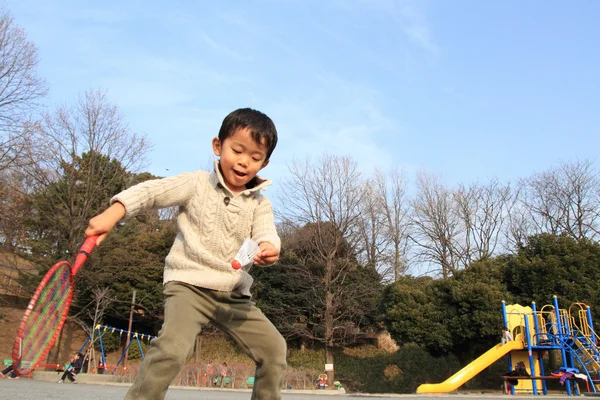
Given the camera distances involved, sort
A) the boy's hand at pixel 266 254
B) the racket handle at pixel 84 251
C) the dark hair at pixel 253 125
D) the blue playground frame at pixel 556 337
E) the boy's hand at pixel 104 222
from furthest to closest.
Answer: the blue playground frame at pixel 556 337 → the dark hair at pixel 253 125 → the boy's hand at pixel 266 254 → the boy's hand at pixel 104 222 → the racket handle at pixel 84 251

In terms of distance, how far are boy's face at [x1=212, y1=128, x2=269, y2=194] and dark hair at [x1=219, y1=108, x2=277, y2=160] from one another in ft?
0.09

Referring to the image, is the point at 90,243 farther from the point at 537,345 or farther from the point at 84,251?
the point at 537,345

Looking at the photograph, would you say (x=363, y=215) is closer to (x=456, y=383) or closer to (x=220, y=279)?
(x=456, y=383)

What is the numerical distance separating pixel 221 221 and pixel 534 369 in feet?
56.5

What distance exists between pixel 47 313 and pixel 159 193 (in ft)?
3.02

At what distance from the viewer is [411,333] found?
878 inches

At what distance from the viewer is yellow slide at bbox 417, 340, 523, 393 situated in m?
14.8

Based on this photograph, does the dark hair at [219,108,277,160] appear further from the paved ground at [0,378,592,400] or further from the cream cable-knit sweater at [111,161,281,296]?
the paved ground at [0,378,592,400]

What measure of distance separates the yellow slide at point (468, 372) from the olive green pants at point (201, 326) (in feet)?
41.6

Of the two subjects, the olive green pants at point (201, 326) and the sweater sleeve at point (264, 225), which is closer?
the olive green pants at point (201, 326)

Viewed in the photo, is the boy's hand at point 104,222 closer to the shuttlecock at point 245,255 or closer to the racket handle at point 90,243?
the racket handle at point 90,243

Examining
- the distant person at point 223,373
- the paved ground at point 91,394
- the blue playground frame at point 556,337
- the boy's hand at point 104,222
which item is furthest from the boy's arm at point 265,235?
the distant person at point 223,373

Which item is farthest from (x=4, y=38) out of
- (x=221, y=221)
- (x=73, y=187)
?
(x=221, y=221)

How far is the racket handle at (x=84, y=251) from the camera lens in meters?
2.55
